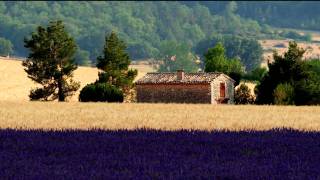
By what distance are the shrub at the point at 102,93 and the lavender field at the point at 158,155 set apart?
169 feet

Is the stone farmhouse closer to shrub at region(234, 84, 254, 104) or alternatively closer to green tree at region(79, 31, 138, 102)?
shrub at region(234, 84, 254, 104)

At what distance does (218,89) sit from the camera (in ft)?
258

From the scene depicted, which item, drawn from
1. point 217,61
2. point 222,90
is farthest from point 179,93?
point 217,61

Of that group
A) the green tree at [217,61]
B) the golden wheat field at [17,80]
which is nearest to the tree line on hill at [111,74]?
the golden wheat field at [17,80]

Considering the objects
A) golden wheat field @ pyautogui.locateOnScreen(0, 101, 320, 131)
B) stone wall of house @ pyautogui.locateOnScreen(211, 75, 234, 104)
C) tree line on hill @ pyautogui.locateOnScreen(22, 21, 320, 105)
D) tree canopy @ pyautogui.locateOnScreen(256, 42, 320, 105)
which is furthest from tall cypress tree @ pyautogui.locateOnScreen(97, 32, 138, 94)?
golden wheat field @ pyautogui.locateOnScreen(0, 101, 320, 131)

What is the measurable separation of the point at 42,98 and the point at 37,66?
352 cm

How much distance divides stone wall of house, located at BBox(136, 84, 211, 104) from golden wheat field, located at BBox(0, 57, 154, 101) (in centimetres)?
877

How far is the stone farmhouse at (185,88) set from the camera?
76.9 metres

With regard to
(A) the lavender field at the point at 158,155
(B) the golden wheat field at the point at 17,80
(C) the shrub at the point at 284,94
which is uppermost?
(A) the lavender field at the point at 158,155

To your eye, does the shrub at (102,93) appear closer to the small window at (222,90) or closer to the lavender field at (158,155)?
the small window at (222,90)

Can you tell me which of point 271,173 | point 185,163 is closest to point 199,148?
point 185,163

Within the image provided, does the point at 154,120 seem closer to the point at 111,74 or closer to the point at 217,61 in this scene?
the point at 111,74

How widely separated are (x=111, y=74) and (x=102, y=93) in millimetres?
3584

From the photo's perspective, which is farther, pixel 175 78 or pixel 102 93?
pixel 175 78
